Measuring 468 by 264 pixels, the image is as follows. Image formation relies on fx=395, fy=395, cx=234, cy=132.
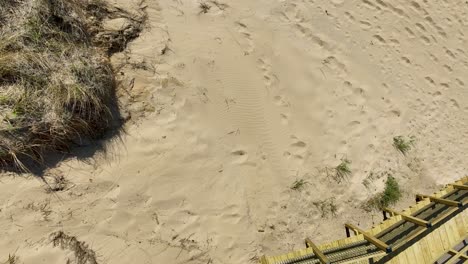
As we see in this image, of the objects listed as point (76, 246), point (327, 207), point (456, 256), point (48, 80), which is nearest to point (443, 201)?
point (456, 256)

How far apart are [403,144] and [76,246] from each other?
15.4 feet

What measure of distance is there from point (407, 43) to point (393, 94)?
3.44ft

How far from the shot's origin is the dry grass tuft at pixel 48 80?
3910 millimetres

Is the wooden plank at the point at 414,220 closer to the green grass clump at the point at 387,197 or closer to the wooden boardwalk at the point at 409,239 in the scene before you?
the wooden boardwalk at the point at 409,239

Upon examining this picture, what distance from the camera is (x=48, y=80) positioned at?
4.07m

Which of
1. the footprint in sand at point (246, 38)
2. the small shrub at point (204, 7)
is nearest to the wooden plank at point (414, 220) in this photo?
the footprint in sand at point (246, 38)

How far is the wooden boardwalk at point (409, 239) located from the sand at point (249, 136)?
1.42 ft

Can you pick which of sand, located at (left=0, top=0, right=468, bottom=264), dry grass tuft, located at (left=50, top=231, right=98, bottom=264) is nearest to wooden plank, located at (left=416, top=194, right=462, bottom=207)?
sand, located at (left=0, top=0, right=468, bottom=264)

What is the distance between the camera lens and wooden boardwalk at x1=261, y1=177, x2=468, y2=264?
444 cm

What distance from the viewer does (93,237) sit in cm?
418

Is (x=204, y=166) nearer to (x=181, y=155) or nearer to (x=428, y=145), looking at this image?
(x=181, y=155)

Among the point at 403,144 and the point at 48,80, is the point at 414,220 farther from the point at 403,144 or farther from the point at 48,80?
the point at 48,80

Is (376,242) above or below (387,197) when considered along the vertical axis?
above

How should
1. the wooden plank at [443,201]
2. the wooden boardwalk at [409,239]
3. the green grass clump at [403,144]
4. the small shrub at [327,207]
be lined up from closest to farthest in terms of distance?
the wooden boardwalk at [409,239], the wooden plank at [443,201], the small shrub at [327,207], the green grass clump at [403,144]
